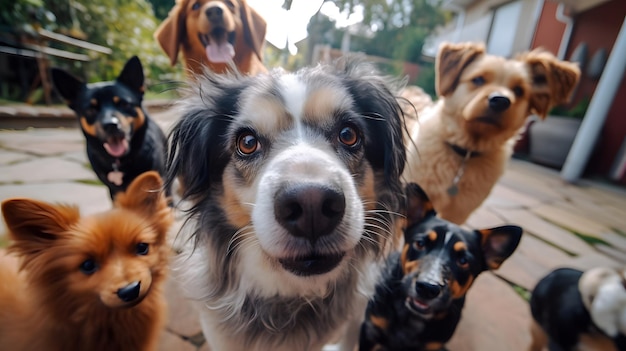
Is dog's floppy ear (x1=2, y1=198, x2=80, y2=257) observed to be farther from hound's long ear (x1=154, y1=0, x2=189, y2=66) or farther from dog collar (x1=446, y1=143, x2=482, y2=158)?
dog collar (x1=446, y1=143, x2=482, y2=158)

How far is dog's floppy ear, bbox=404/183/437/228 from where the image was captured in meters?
1.49

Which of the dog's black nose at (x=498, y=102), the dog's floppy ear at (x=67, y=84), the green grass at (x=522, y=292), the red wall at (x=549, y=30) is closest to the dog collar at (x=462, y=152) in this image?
the dog's black nose at (x=498, y=102)

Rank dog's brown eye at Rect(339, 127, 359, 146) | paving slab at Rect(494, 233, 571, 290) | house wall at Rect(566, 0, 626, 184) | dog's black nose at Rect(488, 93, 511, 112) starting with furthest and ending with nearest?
house wall at Rect(566, 0, 626, 184), paving slab at Rect(494, 233, 571, 290), dog's black nose at Rect(488, 93, 511, 112), dog's brown eye at Rect(339, 127, 359, 146)

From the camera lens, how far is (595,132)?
506 centimetres

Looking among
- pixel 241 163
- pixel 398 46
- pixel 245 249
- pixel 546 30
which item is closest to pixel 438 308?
pixel 245 249

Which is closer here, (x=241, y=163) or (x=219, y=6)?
(x=241, y=163)

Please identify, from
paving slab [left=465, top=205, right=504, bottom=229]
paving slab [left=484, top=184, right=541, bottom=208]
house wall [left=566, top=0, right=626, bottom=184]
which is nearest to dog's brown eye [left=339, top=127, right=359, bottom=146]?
paving slab [left=465, top=205, right=504, bottom=229]

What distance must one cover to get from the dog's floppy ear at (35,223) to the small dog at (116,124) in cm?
65

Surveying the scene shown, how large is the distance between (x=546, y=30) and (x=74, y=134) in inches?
257

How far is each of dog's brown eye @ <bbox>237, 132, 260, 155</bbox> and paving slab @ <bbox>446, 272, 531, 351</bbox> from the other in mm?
1505

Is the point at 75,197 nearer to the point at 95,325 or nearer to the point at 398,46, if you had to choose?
the point at 95,325

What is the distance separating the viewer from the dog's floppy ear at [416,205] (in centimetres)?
149

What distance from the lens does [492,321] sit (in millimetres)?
1837

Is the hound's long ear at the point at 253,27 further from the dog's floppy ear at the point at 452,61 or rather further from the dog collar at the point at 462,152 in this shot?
the dog collar at the point at 462,152
